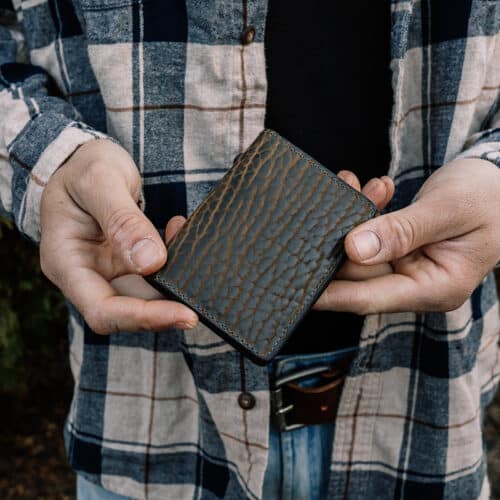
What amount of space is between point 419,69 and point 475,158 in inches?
7.6

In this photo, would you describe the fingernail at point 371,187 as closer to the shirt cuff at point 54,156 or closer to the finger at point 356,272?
the finger at point 356,272

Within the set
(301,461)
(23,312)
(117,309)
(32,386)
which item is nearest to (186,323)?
(117,309)

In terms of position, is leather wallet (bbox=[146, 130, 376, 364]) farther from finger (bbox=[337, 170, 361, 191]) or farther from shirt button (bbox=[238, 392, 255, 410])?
shirt button (bbox=[238, 392, 255, 410])

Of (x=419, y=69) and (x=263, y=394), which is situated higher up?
(x=419, y=69)

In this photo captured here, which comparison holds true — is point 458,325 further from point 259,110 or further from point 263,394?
point 259,110

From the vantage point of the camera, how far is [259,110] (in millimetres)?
972

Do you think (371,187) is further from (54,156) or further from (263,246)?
(54,156)

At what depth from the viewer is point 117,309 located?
0.84 meters

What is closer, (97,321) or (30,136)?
(97,321)

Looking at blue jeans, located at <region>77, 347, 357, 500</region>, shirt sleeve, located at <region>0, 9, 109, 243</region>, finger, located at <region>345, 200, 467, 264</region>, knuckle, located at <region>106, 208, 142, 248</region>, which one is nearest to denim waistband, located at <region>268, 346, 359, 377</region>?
blue jeans, located at <region>77, 347, 357, 500</region>

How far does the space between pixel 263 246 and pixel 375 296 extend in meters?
0.19

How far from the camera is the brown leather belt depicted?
1.07 metres

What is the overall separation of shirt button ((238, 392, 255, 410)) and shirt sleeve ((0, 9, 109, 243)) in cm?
48

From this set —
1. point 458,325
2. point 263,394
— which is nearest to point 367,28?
point 458,325
